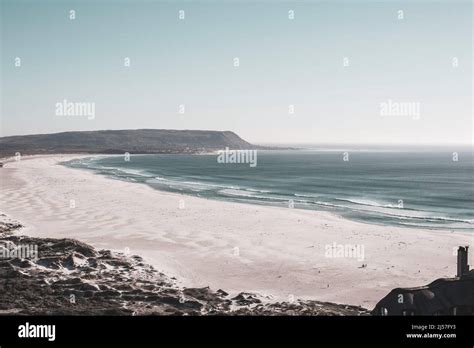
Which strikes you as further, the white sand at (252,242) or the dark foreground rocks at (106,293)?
the white sand at (252,242)

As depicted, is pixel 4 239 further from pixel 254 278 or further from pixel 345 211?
pixel 345 211

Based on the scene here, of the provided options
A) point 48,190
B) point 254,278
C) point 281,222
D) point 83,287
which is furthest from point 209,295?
point 48,190

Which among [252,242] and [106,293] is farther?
[252,242]

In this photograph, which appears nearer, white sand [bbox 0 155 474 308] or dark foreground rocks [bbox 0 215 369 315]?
dark foreground rocks [bbox 0 215 369 315]

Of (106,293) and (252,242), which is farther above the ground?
(106,293)
